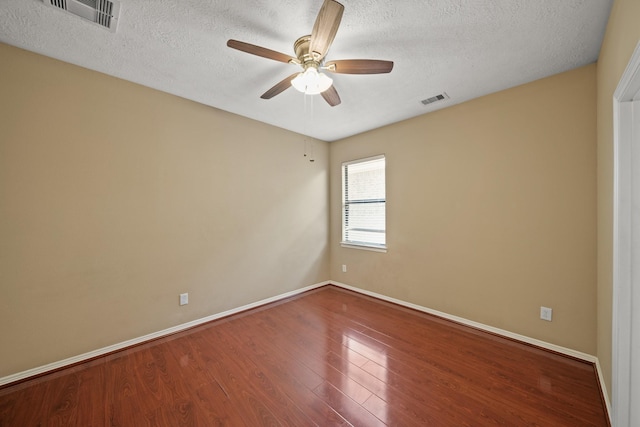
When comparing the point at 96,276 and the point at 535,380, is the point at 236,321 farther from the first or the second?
the point at 535,380

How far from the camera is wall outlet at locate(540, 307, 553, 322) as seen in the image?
231cm

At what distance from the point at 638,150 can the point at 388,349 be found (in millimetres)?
2190

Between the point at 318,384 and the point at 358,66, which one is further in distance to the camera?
the point at 318,384

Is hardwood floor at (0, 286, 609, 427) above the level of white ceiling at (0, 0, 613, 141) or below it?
below

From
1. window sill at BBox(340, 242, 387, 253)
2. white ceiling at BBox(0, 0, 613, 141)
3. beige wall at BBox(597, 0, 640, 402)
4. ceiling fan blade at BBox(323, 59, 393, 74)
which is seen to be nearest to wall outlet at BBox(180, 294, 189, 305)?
white ceiling at BBox(0, 0, 613, 141)

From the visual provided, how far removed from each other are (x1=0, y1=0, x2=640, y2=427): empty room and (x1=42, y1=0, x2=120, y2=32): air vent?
1cm

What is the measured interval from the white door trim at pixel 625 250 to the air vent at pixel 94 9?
2929 mm

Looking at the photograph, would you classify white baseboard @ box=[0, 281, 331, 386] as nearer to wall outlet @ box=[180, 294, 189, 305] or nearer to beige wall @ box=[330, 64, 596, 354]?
wall outlet @ box=[180, 294, 189, 305]

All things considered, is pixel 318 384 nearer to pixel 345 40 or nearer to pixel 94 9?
pixel 345 40

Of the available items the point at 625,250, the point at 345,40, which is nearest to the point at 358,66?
the point at 345,40

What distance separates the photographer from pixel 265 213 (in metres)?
3.50

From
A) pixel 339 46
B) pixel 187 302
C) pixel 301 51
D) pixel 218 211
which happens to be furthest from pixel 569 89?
pixel 187 302

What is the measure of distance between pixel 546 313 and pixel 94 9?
13.9 ft

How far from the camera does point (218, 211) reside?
305 centimetres
